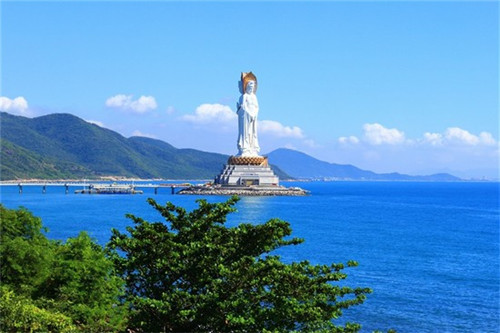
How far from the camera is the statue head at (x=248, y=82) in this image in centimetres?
8294

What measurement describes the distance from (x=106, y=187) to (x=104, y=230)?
55.0 m

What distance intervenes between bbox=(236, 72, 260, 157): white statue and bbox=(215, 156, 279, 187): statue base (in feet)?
4.04

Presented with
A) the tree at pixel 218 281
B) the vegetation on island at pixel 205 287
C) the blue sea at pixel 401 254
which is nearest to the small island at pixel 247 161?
the blue sea at pixel 401 254

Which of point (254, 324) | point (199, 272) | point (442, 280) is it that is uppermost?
point (199, 272)

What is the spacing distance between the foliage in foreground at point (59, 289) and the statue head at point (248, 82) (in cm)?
6930

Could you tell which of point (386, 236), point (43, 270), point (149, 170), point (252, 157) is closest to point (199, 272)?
point (43, 270)

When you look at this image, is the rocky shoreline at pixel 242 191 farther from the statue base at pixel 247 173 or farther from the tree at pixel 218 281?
the tree at pixel 218 281

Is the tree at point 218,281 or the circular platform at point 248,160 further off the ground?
the circular platform at point 248,160

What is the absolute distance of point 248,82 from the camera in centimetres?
8319

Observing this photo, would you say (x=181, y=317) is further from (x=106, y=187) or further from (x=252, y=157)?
(x=106, y=187)

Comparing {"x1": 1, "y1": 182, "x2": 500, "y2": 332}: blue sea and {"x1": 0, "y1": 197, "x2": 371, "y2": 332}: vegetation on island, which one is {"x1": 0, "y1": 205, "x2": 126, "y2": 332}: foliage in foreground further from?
{"x1": 1, "y1": 182, "x2": 500, "y2": 332}: blue sea

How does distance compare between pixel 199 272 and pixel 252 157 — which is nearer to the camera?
pixel 199 272

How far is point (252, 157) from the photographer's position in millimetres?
83812

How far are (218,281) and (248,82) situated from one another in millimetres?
74248
